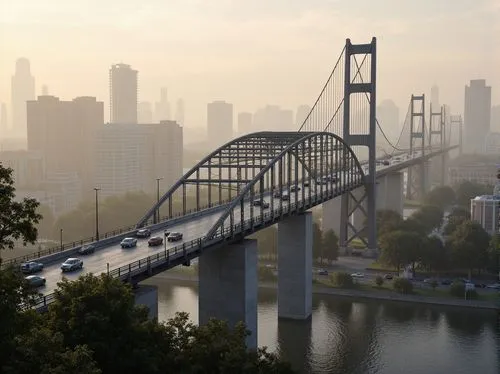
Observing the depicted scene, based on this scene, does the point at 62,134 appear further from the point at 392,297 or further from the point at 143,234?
the point at 143,234

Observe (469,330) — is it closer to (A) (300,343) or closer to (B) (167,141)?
(A) (300,343)

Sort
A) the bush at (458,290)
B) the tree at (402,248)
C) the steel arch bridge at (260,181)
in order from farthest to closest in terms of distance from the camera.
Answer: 1. the tree at (402,248)
2. the bush at (458,290)
3. the steel arch bridge at (260,181)

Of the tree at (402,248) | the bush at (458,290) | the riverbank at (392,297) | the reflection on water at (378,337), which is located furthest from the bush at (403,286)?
the tree at (402,248)

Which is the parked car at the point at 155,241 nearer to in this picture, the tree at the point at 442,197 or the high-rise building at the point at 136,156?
the tree at the point at 442,197

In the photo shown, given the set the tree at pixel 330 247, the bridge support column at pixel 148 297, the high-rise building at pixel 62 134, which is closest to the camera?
the bridge support column at pixel 148 297

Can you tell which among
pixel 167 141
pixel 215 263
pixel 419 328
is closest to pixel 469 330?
pixel 419 328

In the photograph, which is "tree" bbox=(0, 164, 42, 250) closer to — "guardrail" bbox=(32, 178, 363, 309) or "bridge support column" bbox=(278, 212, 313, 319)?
"guardrail" bbox=(32, 178, 363, 309)

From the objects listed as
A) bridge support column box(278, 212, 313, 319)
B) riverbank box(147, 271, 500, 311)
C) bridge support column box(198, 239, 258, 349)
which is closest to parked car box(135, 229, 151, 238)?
bridge support column box(198, 239, 258, 349)

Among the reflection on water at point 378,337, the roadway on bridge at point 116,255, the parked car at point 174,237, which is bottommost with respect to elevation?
the reflection on water at point 378,337
